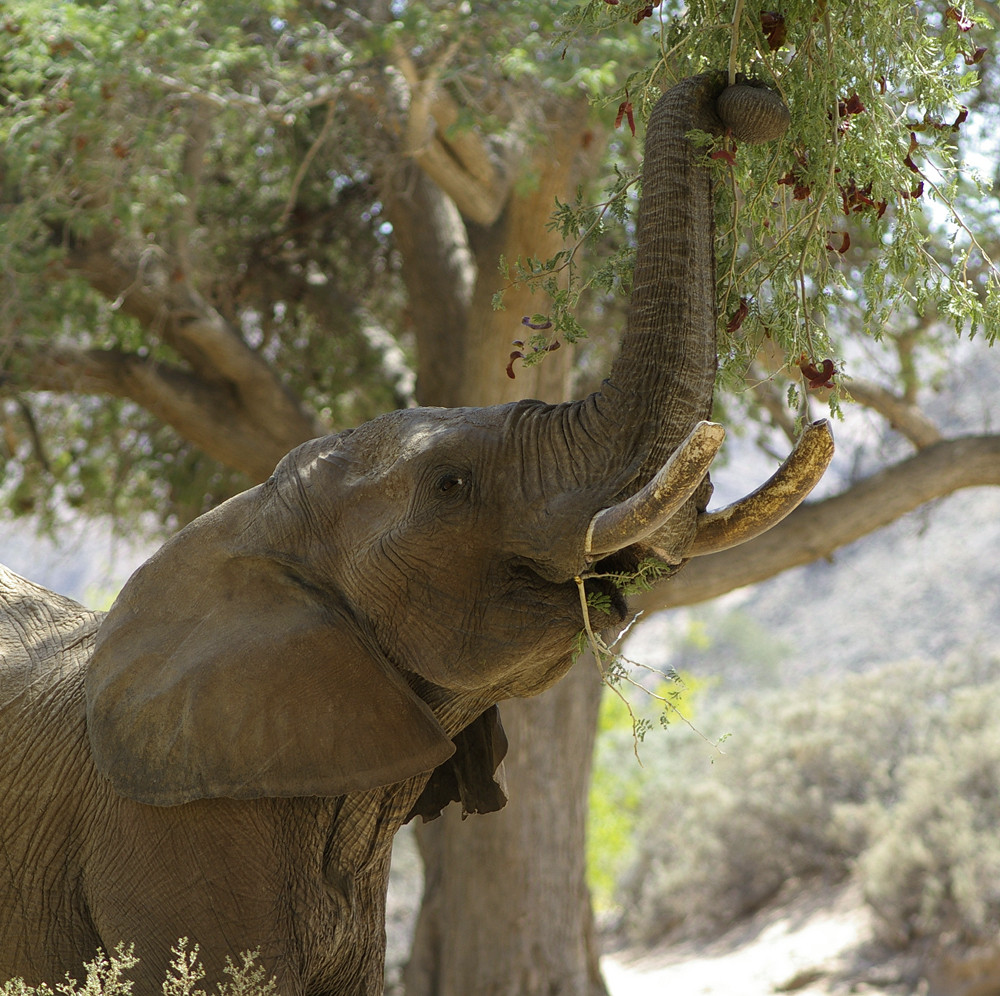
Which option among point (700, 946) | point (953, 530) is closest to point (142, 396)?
point (700, 946)

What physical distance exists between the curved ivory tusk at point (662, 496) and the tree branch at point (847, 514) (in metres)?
5.37

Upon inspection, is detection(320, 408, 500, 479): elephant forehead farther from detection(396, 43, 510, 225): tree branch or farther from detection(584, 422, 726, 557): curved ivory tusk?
detection(396, 43, 510, 225): tree branch

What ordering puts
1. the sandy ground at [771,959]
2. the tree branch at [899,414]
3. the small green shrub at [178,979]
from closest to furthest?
the small green shrub at [178,979]
the tree branch at [899,414]
the sandy ground at [771,959]

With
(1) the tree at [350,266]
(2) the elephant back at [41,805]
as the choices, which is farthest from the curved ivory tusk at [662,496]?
(1) the tree at [350,266]

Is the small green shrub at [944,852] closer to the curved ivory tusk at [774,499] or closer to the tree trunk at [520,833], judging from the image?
the tree trunk at [520,833]

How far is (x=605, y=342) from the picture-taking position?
8734 millimetres

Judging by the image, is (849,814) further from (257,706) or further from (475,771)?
(257,706)

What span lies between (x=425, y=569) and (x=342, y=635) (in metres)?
0.26

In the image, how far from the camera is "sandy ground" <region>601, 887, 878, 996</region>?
11039 mm

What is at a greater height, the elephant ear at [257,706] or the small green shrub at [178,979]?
the elephant ear at [257,706]

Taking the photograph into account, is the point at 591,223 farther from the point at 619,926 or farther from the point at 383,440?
the point at 619,926

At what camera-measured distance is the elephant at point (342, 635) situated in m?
2.68

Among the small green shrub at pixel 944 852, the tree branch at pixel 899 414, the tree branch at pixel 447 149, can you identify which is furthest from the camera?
the small green shrub at pixel 944 852

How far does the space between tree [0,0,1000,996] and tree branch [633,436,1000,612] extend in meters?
0.02
